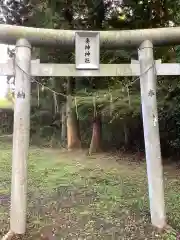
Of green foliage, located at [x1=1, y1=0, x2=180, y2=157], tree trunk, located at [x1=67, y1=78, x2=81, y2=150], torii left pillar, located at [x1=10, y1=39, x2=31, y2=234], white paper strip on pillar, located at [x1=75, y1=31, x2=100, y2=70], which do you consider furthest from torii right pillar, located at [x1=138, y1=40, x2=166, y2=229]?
tree trunk, located at [x1=67, y1=78, x2=81, y2=150]

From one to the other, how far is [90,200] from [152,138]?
221cm

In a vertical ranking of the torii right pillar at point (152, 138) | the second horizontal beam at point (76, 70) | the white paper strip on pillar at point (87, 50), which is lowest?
the torii right pillar at point (152, 138)

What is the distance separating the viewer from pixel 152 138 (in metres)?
5.04

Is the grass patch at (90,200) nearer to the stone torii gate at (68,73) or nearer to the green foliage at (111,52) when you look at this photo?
the stone torii gate at (68,73)

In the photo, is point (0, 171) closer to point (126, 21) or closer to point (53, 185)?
point (53, 185)

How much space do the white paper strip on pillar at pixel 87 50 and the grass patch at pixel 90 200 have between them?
8.27 ft

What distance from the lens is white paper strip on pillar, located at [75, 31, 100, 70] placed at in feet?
16.7

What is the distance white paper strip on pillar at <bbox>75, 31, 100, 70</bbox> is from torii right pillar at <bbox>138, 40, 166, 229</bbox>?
712mm

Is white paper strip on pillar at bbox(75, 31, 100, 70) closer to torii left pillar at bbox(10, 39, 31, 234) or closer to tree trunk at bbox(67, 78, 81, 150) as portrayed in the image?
torii left pillar at bbox(10, 39, 31, 234)

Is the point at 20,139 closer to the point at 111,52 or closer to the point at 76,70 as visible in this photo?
the point at 76,70

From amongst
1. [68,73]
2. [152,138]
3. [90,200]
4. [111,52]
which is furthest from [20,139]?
[111,52]

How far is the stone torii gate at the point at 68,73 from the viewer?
4816 millimetres

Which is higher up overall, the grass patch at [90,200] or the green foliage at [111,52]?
the green foliage at [111,52]

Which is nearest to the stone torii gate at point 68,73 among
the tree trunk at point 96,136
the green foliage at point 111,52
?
the green foliage at point 111,52
